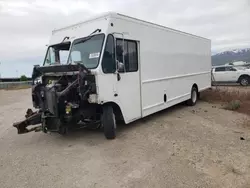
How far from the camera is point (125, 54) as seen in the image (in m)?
6.34

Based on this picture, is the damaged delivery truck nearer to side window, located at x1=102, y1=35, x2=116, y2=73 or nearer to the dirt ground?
side window, located at x1=102, y1=35, x2=116, y2=73

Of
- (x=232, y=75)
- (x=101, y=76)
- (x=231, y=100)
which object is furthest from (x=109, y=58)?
(x=232, y=75)

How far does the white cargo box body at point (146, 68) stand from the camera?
19.4ft

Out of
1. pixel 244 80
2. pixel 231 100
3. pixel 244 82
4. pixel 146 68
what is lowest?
pixel 231 100

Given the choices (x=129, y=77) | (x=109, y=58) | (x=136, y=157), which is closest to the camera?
(x=136, y=157)

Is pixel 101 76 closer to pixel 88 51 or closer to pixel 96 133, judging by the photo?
pixel 88 51

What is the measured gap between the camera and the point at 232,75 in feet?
65.8

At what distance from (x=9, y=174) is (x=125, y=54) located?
3.77 metres

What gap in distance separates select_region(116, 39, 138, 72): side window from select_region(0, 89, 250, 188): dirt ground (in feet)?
5.73

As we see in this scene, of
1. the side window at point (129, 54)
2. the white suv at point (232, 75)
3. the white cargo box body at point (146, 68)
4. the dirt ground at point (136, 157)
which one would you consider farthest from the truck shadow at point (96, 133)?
the white suv at point (232, 75)

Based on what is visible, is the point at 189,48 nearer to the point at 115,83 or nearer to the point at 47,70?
the point at 115,83

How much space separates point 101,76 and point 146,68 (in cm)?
201

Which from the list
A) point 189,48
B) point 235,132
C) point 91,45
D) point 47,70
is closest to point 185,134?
point 235,132

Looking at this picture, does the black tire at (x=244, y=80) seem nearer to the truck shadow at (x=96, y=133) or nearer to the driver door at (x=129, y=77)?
the truck shadow at (x=96, y=133)
